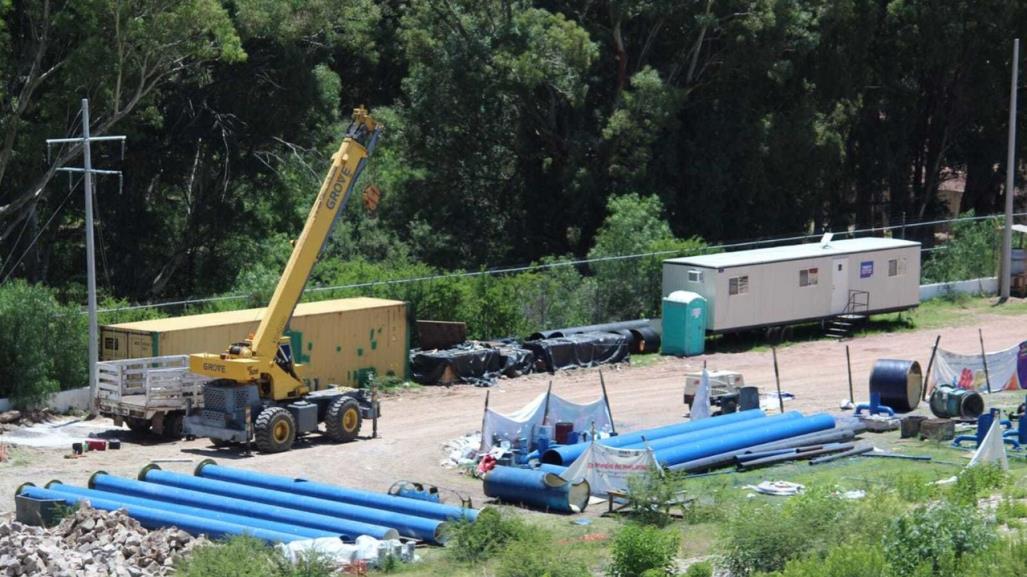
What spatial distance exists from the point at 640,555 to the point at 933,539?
3.91 m

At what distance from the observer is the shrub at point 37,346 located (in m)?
36.0

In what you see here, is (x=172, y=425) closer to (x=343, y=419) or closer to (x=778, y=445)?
(x=343, y=419)

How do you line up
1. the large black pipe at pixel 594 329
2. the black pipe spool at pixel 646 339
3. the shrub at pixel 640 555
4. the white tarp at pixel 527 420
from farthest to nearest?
the black pipe spool at pixel 646 339, the large black pipe at pixel 594 329, the white tarp at pixel 527 420, the shrub at pixel 640 555

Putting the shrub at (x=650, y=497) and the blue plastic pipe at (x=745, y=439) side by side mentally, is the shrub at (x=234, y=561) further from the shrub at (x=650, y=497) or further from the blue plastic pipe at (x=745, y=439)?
the blue plastic pipe at (x=745, y=439)

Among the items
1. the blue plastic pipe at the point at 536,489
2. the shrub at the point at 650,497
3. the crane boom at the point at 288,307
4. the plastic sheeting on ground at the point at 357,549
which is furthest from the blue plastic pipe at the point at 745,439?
the crane boom at the point at 288,307

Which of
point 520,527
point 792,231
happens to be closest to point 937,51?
point 792,231

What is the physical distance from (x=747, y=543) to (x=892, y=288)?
2960 centimetres

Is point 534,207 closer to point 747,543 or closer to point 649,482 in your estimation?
point 649,482

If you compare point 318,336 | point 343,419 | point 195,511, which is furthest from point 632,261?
point 195,511

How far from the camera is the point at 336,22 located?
52.0 meters

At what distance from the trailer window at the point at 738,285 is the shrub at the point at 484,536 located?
2257 cm

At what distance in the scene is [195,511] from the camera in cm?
2681

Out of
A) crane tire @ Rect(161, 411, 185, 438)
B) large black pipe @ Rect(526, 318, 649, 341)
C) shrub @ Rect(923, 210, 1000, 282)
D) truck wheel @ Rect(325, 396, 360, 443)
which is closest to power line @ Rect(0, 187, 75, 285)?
large black pipe @ Rect(526, 318, 649, 341)

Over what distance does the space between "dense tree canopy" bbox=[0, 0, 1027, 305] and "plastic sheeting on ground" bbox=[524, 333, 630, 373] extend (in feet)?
8.83
